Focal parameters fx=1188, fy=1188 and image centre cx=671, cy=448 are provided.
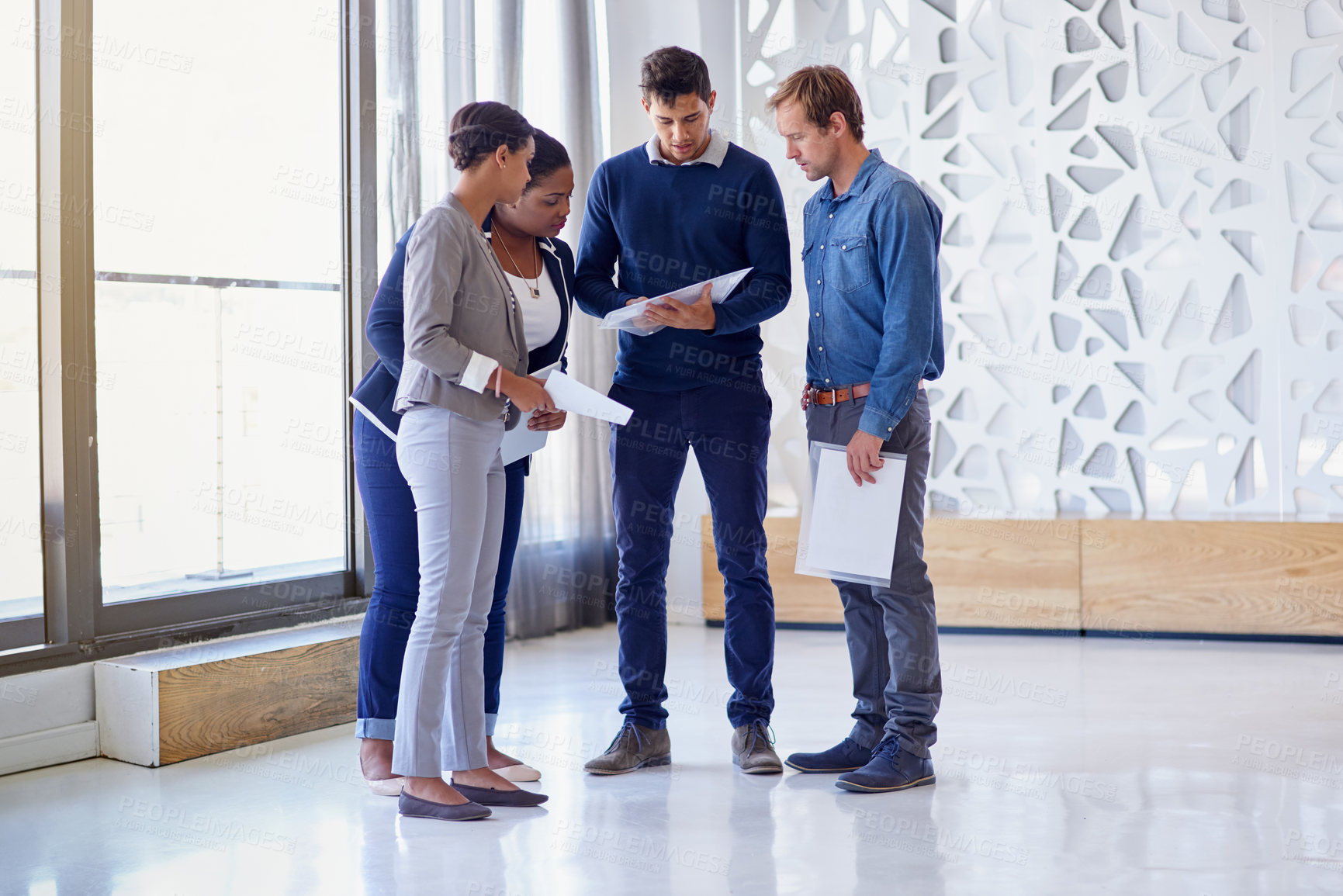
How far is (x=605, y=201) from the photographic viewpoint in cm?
254

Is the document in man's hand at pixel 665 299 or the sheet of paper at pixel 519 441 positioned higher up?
the document in man's hand at pixel 665 299

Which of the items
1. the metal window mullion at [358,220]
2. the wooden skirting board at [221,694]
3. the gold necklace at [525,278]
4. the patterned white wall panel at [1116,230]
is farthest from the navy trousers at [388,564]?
the patterned white wall panel at [1116,230]

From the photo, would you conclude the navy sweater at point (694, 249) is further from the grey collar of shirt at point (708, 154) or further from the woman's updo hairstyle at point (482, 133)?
the woman's updo hairstyle at point (482, 133)

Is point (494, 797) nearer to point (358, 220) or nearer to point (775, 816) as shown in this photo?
point (775, 816)

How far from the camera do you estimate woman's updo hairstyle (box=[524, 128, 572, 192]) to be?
90.1 inches

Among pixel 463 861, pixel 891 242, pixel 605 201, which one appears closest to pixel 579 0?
pixel 605 201

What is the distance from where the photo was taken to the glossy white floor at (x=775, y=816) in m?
1.93

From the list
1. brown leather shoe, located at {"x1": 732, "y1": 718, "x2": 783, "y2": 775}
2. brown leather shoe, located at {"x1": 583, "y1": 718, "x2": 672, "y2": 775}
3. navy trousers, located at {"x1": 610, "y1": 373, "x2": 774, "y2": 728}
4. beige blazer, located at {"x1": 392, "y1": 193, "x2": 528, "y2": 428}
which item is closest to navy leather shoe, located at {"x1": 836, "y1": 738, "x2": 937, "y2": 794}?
brown leather shoe, located at {"x1": 732, "y1": 718, "x2": 783, "y2": 775}

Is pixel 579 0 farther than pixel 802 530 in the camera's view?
Yes

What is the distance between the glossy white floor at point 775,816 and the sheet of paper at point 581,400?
0.76 m

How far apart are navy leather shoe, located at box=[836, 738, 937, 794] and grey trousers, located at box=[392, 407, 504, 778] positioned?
0.76 metres

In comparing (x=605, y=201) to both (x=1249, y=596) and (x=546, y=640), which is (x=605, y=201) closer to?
(x=546, y=640)

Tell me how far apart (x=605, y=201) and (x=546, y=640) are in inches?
77.2

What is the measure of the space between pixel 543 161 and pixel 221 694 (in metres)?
1.45
